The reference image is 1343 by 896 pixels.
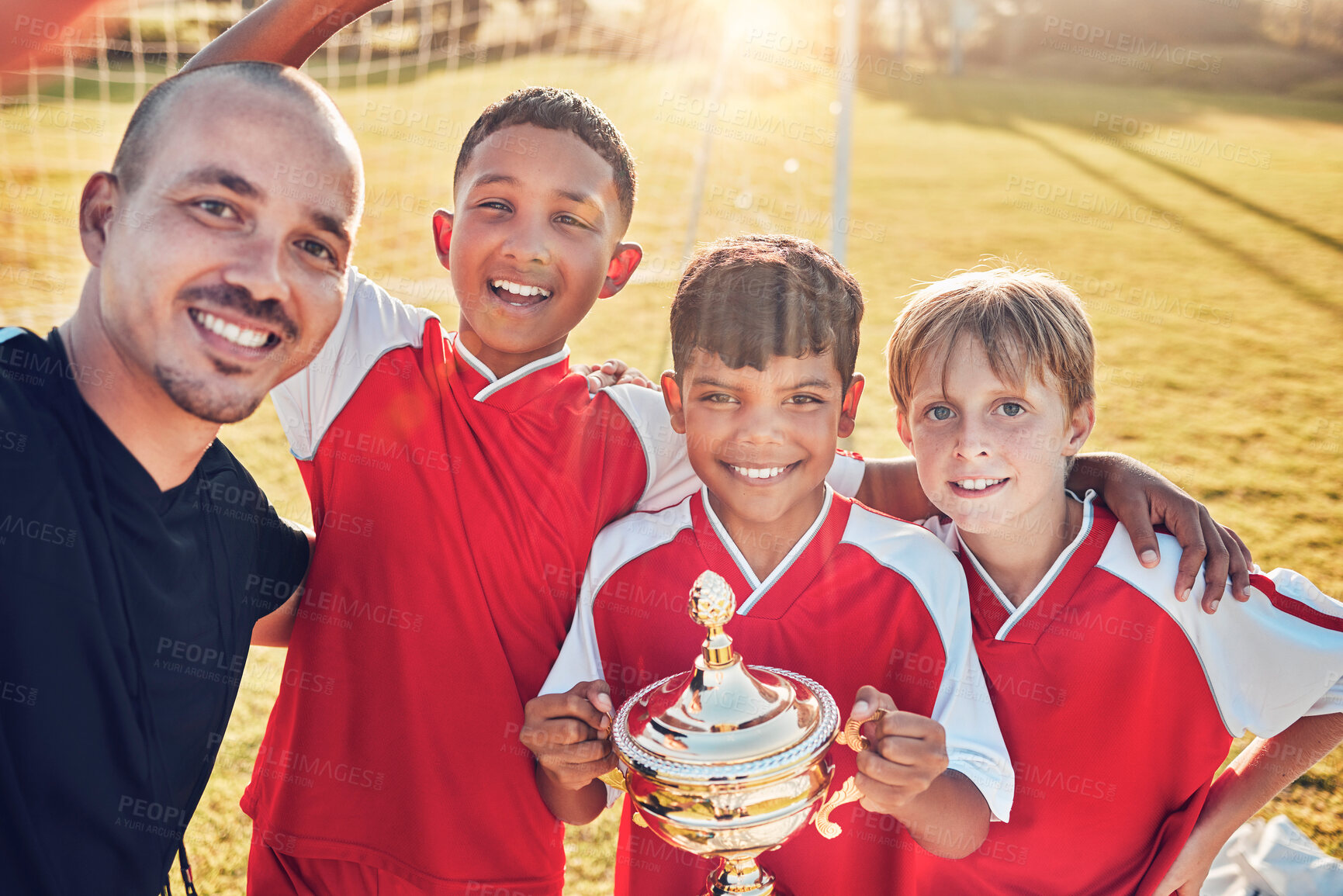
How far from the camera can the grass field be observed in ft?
17.2

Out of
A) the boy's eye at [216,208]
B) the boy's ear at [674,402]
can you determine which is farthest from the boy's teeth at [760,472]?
the boy's eye at [216,208]

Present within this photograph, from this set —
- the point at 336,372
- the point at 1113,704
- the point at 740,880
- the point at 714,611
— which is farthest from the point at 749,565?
the point at 336,372

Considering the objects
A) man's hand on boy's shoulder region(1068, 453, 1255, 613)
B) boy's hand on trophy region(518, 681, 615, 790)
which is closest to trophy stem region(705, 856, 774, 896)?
boy's hand on trophy region(518, 681, 615, 790)

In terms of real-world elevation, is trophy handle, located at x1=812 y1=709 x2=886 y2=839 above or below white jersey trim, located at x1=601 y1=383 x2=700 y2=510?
below

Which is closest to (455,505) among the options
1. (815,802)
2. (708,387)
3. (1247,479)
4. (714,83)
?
(708,387)

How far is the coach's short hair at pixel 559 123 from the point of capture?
Result: 1.90 metres

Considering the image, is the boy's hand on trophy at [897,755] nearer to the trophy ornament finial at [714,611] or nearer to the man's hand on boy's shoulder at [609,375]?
the trophy ornament finial at [714,611]

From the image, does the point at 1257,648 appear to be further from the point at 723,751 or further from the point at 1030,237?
the point at 1030,237

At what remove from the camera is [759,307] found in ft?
5.48

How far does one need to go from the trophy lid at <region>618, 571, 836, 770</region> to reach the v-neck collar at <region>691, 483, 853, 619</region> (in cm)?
33

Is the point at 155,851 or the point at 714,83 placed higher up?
the point at 714,83

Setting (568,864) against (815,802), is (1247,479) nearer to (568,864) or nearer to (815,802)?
(568,864)

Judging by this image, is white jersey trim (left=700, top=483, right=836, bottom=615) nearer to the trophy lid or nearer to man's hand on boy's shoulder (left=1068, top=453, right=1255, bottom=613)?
the trophy lid

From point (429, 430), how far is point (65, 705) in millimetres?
762
